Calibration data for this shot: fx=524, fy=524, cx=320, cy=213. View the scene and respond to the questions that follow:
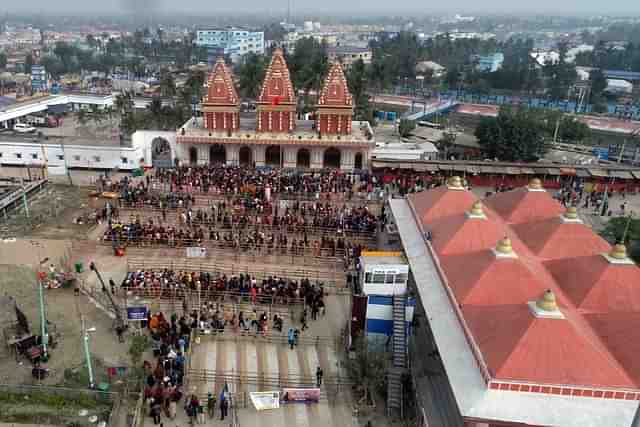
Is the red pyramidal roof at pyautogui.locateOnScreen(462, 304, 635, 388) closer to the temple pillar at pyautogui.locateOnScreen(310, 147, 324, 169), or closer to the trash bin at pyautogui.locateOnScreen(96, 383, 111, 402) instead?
the trash bin at pyautogui.locateOnScreen(96, 383, 111, 402)

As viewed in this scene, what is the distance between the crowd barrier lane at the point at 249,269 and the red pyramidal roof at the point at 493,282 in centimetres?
576

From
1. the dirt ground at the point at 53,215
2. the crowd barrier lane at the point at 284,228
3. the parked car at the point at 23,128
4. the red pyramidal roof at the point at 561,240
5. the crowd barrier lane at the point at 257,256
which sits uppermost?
the red pyramidal roof at the point at 561,240

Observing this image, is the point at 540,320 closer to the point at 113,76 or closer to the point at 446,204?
the point at 446,204

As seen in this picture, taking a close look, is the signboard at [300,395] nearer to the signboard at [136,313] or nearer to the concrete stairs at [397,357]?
the concrete stairs at [397,357]

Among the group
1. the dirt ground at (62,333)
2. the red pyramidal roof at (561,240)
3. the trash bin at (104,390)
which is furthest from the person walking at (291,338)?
the red pyramidal roof at (561,240)

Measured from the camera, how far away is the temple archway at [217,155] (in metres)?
35.2

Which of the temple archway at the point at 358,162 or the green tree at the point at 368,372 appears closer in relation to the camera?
the green tree at the point at 368,372

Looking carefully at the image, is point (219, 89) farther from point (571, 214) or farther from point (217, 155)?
point (571, 214)

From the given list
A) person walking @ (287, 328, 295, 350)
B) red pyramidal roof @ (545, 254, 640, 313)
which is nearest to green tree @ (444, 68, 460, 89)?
red pyramidal roof @ (545, 254, 640, 313)

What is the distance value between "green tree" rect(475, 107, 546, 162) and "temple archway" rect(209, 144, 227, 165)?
64.1ft

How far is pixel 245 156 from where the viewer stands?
35.6 m

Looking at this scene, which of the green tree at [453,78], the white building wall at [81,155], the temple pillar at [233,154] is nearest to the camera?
the white building wall at [81,155]

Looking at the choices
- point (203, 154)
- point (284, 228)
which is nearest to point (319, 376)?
point (284, 228)

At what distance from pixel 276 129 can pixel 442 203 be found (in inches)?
660
